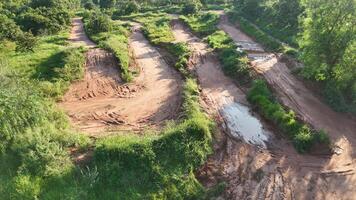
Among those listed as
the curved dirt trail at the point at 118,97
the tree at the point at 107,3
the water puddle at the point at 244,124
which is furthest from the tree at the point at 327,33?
the tree at the point at 107,3

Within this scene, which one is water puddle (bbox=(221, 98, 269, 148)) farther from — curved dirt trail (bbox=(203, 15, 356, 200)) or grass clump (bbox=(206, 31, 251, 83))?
grass clump (bbox=(206, 31, 251, 83))

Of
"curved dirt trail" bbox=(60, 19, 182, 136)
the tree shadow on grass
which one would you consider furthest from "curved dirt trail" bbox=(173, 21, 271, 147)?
the tree shadow on grass

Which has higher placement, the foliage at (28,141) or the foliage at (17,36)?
the foliage at (17,36)

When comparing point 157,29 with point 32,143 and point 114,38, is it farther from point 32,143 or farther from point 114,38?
point 32,143

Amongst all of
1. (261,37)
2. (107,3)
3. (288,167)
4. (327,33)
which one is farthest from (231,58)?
(107,3)

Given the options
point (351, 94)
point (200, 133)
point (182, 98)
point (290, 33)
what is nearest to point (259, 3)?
point (290, 33)

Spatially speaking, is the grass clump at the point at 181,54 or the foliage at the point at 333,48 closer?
the foliage at the point at 333,48

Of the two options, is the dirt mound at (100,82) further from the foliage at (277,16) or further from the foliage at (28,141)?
the foliage at (277,16)
